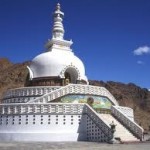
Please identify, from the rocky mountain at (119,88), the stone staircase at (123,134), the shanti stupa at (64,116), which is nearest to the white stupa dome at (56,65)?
the shanti stupa at (64,116)

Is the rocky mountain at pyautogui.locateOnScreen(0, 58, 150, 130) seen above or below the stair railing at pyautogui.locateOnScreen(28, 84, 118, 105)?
above

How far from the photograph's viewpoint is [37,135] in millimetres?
30812

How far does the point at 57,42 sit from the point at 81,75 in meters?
5.30

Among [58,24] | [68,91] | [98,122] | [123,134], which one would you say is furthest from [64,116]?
[58,24]

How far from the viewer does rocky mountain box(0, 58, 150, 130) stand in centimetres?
9125

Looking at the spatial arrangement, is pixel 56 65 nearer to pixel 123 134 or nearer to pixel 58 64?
pixel 58 64

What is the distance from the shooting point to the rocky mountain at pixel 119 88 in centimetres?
9125

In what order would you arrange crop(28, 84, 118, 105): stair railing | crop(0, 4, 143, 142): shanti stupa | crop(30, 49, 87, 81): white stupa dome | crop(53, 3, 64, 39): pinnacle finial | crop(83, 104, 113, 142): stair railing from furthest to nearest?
crop(53, 3, 64, 39): pinnacle finial
crop(30, 49, 87, 81): white stupa dome
crop(28, 84, 118, 105): stair railing
crop(0, 4, 143, 142): shanti stupa
crop(83, 104, 113, 142): stair railing

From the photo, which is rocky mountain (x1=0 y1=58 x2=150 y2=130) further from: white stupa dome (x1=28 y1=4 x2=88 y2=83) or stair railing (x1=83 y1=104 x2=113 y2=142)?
stair railing (x1=83 y1=104 x2=113 y2=142)

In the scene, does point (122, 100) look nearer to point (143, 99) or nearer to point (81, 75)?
point (143, 99)

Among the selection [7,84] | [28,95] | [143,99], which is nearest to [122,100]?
[143,99]

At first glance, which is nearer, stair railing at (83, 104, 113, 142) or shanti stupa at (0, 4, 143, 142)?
stair railing at (83, 104, 113, 142)

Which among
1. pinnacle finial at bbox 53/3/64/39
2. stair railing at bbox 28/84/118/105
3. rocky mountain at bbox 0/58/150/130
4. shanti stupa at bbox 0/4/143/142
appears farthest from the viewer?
rocky mountain at bbox 0/58/150/130

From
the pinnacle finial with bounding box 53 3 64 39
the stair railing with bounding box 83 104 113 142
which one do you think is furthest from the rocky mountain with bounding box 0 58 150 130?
the stair railing with bounding box 83 104 113 142
